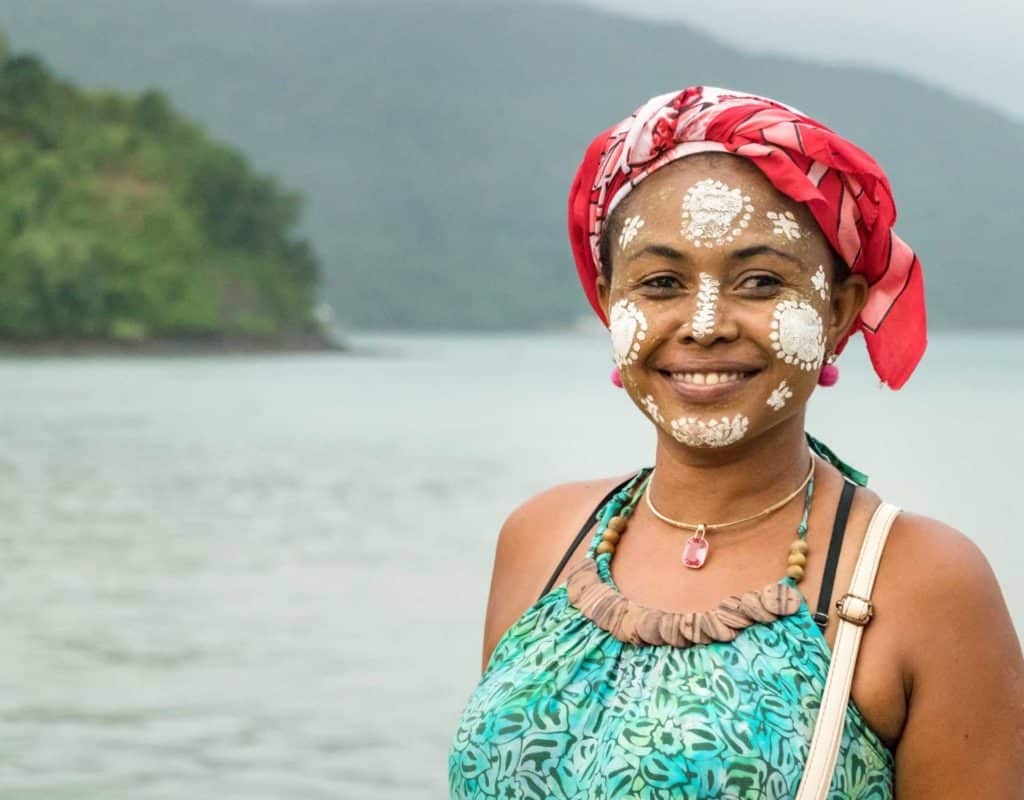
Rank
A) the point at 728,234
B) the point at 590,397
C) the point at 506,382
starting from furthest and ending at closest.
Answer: the point at 506,382
the point at 590,397
the point at 728,234

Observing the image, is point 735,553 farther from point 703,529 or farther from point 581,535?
point 581,535

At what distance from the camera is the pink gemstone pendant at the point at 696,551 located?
2.57 metres

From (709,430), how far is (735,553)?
0.19 metres

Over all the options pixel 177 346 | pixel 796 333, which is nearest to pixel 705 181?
pixel 796 333

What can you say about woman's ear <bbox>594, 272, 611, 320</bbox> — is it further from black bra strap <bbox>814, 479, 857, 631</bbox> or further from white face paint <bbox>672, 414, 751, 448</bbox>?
black bra strap <bbox>814, 479, 857, 631</bbox>

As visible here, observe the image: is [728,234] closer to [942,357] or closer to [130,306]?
[130,306]

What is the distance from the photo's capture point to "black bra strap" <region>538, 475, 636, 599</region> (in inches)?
107

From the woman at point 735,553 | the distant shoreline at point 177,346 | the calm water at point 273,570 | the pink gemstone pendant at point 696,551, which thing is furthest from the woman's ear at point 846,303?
the distant shoreline at point 177,346

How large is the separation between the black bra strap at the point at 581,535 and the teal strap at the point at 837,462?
314 millimetres

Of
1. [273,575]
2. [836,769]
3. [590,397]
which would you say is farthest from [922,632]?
[590,397]

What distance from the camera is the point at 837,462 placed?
275 cm

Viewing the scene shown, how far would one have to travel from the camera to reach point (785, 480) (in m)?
2.60

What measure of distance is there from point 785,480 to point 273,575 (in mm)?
12345

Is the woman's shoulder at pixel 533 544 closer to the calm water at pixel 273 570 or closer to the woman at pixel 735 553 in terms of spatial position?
the woman at pixel 735 553
